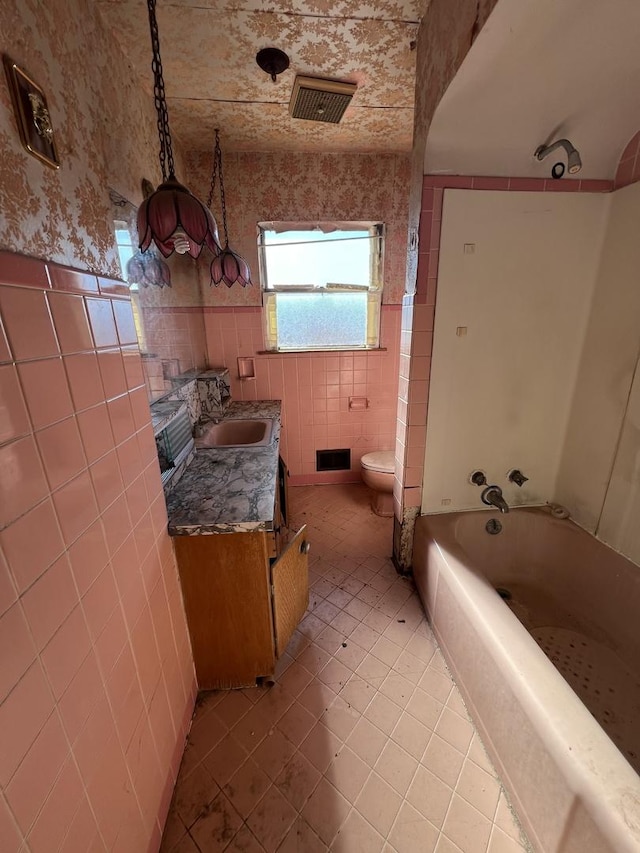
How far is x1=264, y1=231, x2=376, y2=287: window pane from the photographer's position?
91.7 inches

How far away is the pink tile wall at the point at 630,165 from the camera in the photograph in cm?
124

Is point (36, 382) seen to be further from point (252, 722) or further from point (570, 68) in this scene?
point (570, 68)

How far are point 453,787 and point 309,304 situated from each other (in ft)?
8.28

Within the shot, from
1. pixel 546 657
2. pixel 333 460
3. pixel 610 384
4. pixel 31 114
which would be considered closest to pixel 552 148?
pixel 610 384

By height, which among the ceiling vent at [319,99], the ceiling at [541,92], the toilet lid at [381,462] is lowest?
the toilet lid at [381,462]

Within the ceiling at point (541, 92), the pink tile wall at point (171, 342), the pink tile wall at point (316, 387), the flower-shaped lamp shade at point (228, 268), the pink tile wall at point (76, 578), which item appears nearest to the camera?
the pink tile wall at point (76, 578)

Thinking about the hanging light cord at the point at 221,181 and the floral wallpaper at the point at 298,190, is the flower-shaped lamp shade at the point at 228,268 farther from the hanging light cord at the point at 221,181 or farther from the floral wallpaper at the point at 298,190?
the floral wallpaper at the point at 298,190

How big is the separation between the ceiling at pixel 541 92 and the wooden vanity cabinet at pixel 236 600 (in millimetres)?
1563

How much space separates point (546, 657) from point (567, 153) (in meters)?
1.70

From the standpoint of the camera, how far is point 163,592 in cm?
100

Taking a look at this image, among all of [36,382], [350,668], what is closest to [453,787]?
[350,668]

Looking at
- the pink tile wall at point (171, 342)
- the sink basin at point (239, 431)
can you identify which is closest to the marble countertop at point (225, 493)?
the sink basin at point (239, 431)

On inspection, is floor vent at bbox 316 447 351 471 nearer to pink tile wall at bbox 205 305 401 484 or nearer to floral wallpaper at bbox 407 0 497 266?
pink tile wall at bbox 205 305 401 484

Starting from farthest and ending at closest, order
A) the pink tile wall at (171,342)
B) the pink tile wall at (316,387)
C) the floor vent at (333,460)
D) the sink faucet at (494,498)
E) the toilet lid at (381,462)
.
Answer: the floor vent at (333,460)
the pink tile wall at (316,387)
the toilet lid at (381,462)
the sink faucet at (494,498)
the pink tile wall at (171,342)
